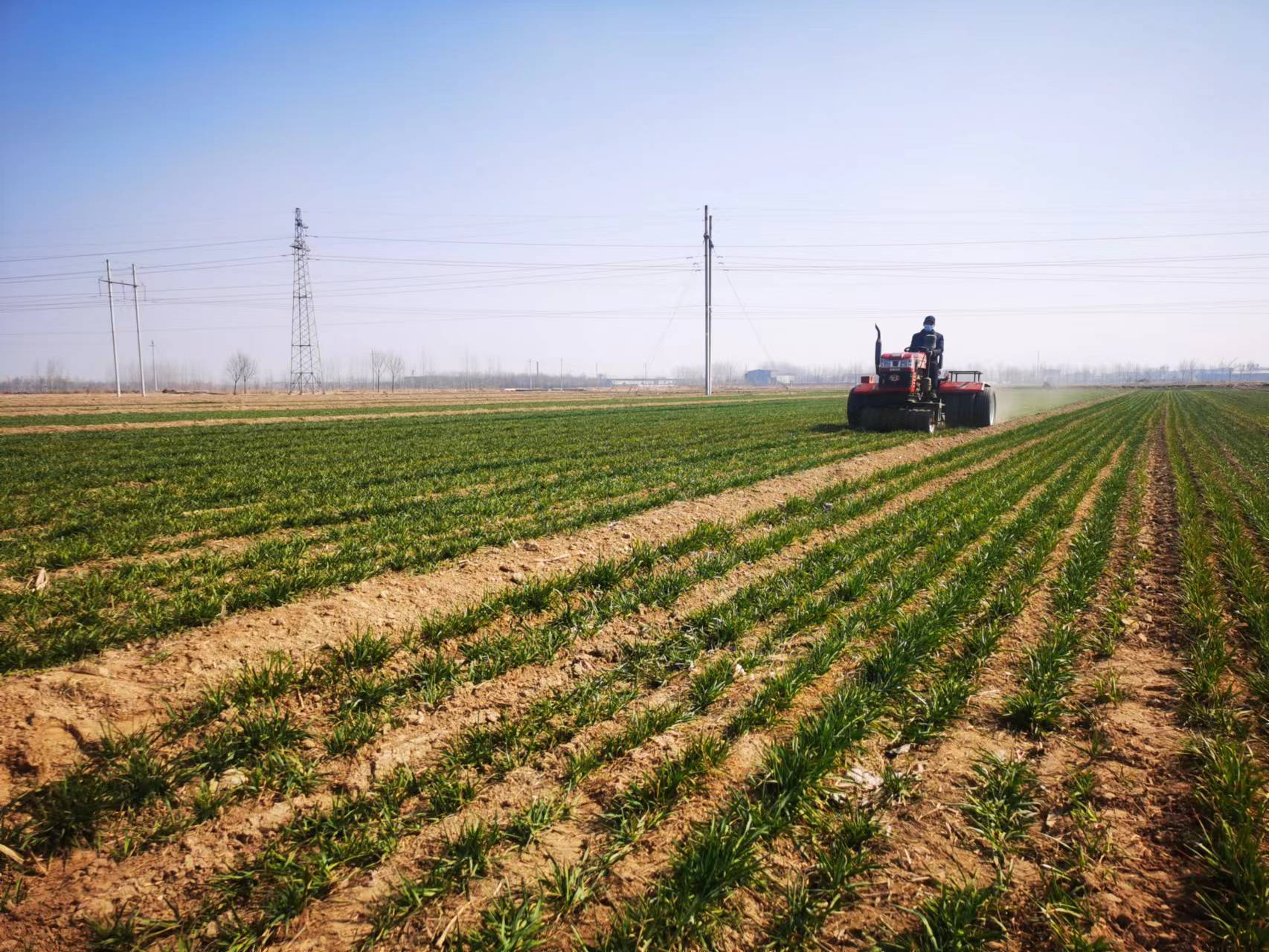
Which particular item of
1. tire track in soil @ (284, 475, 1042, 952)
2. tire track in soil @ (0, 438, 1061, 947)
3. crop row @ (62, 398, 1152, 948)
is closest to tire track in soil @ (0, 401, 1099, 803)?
tire track in soil @ (0, 438, 1061, 947)

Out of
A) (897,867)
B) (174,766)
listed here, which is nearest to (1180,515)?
(897,867)

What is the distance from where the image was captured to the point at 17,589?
259 inches

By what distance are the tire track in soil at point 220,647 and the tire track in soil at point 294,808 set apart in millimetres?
1021

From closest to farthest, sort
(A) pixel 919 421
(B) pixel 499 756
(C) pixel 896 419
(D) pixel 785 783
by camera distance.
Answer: (D) pixel 785 783 < (B) pixel 499 756 < (A) pixel 919 421 < (C) pixel 896 419

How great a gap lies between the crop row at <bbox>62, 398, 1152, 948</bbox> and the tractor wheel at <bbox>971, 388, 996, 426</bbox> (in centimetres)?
2403

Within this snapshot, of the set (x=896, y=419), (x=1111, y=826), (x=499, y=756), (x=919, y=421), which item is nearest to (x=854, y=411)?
(x=896, y=419)

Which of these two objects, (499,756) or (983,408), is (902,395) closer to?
(983,408)

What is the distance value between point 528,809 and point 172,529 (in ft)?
29.0

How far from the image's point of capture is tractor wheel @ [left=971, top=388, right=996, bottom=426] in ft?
89.3

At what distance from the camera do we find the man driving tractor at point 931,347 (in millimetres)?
25047

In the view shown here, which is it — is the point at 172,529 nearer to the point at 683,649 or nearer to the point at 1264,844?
the point at 683,649

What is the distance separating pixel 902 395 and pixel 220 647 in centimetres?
2415

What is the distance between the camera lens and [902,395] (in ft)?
78.7

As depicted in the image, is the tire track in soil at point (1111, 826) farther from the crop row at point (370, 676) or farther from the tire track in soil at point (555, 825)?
the crop row at point (370, 676)
